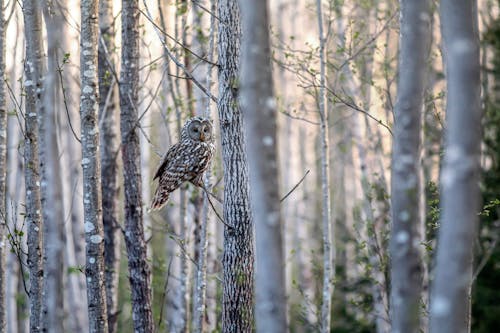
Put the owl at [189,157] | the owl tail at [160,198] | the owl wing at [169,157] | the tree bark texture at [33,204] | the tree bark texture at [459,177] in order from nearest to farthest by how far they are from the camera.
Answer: the tree bark texture at [459,177], the tree bark texture at [33,204], the owl at [189,157], the owl wing at [169,157], the owl tail at [160,198]

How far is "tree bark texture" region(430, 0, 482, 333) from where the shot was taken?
307 centimetres

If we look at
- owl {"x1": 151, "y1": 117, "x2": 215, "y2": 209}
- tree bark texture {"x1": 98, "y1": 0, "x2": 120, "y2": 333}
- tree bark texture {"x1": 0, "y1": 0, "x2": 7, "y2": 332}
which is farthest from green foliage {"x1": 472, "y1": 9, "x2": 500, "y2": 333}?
tree bark texture {"x1": 0, "y1": 0, "x2": 7, "y2": 332}

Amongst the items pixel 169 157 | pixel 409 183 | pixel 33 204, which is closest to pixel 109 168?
pixel 169 157

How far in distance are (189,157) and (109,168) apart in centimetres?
221

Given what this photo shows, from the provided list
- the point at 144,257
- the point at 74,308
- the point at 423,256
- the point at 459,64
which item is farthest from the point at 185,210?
the point at 459,64

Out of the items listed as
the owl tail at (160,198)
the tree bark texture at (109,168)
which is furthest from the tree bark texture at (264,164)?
the tree bark texture at (109,168)

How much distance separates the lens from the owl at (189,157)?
645cm

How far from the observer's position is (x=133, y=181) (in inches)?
264

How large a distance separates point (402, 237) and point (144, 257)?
152 inches

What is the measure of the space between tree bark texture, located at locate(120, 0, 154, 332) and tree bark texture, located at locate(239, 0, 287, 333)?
3.41 m

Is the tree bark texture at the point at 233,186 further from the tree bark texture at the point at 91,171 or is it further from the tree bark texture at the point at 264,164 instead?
the tree bark texture at the point at 264,164

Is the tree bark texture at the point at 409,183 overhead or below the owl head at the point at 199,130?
below

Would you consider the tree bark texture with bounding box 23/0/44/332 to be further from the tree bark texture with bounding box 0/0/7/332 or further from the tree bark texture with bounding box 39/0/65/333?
the tree bark texture with bounding box 39/0/65/333

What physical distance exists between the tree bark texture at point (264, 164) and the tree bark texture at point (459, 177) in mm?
811
